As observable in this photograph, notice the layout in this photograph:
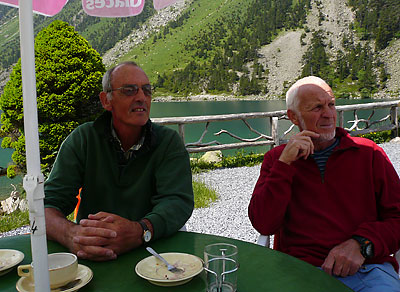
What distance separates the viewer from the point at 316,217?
177cm

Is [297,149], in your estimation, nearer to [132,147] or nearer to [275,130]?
[132,147]

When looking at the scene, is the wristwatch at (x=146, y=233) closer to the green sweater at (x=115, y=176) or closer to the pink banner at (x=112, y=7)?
the green sweater at (x=115, y=176)

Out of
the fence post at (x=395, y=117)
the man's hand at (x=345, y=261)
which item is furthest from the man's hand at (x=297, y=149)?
the fence post at (x=395, y=117)

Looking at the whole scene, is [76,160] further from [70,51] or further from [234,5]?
[234,5]

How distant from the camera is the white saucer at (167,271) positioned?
1.09 meters

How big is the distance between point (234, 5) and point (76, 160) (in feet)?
458

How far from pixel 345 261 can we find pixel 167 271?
0.85 metres

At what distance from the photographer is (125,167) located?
180 cm

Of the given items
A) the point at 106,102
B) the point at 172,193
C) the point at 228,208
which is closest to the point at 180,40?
the point at 228,208

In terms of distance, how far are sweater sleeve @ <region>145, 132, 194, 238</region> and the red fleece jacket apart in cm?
36

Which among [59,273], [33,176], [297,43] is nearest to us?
[33,176]

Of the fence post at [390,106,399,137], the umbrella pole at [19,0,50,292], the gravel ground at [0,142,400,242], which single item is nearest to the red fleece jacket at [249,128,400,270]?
the umbrella pole at [19,0,50,292]

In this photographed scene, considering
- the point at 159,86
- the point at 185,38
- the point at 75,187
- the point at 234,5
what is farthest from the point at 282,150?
the point at 234,5

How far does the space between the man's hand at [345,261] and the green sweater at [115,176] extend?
67 centimetres
